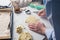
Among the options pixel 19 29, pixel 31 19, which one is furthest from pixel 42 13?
pixel 19 29

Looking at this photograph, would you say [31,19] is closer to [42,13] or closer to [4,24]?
[42,13]

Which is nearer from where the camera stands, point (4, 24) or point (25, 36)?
point (25, 36)

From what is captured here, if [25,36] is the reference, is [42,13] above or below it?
Result: above

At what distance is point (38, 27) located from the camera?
0.93 meters

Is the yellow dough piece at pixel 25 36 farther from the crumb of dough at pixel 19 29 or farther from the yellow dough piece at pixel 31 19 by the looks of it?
the yellow dough piece at pixel 31 19

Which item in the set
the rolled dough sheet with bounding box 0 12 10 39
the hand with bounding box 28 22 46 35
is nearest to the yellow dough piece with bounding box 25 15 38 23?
the hand with bounding box 28 22 46 35

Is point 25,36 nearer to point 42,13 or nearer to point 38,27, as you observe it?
point 38,27

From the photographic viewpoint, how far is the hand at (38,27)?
2.95 feet

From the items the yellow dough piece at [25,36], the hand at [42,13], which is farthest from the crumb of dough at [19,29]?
the hand at [42,13]

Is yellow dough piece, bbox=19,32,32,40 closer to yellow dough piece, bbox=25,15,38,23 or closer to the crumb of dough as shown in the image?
the crumb of dough

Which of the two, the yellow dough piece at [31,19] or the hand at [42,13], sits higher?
the hand at [42,13]

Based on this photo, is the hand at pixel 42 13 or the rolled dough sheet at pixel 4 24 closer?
the rolled dough sheet at pixel 4 24

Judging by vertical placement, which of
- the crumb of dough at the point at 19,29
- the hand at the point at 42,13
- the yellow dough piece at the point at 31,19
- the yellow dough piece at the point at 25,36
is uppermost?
the hand at the point at 42,13

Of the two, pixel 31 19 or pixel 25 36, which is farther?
pixel 31 19
